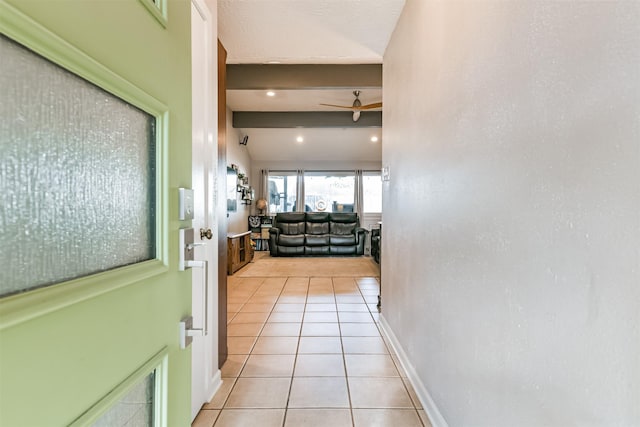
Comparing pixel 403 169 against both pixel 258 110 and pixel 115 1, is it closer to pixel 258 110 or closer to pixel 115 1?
pixel 115 1

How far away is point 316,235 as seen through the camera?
23.9ft

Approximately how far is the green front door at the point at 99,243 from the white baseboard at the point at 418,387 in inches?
44.8

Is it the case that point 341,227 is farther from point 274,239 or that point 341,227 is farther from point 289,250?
point 274,239

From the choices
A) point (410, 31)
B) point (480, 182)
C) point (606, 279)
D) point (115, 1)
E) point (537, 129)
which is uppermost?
point (410, 31)

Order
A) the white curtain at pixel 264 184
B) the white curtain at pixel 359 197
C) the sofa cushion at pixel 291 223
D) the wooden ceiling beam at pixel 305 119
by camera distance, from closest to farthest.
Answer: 1. the wooden ceiling beam at pixel 305 119
2. the sofa cushion at pixel 291 223
3. the white curtain at pixel 264 184
4. the white curtain at pixel 359 197

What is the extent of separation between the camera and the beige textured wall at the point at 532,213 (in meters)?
0.59

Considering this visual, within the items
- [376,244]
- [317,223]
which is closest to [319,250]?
[317,223]

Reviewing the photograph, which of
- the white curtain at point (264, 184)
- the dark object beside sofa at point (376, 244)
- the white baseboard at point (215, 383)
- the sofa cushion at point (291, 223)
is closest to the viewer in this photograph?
the white baseboard at point (215, 383)

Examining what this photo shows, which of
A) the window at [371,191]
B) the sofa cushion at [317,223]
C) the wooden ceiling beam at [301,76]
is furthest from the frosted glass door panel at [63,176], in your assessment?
the window at [371,191]

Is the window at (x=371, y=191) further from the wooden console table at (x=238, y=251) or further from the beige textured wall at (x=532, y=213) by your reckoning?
the beige textured wall at (x=532, y=213)

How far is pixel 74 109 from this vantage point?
47 centimetres

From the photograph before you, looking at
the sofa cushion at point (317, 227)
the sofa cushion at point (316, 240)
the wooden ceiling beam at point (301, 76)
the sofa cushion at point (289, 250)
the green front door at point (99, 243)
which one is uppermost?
the wooden ceiling beam at point (301, 76)

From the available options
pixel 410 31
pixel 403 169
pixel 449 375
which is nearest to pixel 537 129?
pixel 449 375

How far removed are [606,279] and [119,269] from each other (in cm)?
88
